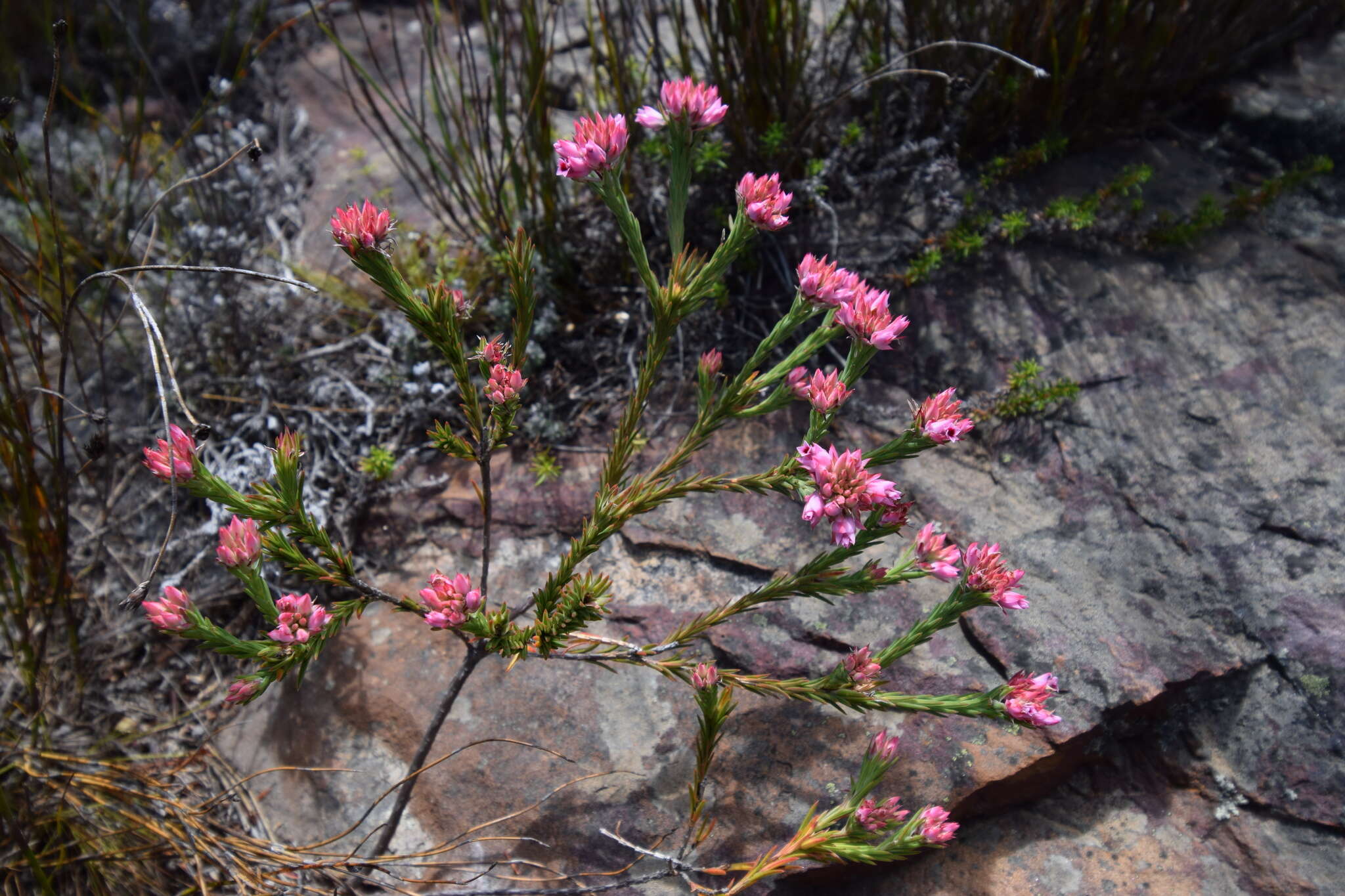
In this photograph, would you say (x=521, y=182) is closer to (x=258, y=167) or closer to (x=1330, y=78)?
(x=258, y=167)

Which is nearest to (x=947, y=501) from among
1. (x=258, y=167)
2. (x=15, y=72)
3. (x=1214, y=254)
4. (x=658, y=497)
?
(x=658, y=497)

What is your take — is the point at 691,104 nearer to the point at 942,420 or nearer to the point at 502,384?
the point at 502,384

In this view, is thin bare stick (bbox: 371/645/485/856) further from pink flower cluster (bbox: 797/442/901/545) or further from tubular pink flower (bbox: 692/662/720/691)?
pink flower cluster (bbox: 797/442/901/545)

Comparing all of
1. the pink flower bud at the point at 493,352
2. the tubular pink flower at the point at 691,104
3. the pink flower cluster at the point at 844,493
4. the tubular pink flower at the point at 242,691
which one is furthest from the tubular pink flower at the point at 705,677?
the tubular pink flower at the point at 691,104

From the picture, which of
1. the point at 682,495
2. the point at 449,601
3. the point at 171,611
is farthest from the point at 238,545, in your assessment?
the point at 682,495

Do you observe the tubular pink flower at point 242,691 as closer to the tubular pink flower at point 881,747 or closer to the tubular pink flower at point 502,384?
the tubular pink flower at point 502,384
